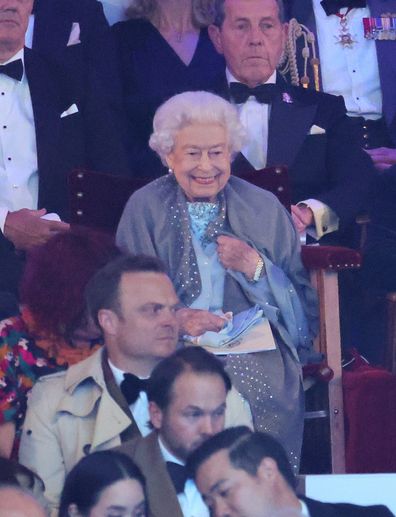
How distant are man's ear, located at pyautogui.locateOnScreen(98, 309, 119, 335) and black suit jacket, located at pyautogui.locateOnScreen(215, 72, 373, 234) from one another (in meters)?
1.07

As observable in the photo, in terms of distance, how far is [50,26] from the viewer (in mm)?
4113

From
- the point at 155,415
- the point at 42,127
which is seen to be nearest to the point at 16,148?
the point at 42,127

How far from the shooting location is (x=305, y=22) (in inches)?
174

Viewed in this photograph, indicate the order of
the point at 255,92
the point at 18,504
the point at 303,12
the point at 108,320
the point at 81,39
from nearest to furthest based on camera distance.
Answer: the point at 18,504 → the point at 108,320 → the point at 255,92 → the point at 81,39 → the point at 303,12

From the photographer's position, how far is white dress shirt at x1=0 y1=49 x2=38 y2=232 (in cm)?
386

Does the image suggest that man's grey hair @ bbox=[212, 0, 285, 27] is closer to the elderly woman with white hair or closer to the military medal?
the military medal

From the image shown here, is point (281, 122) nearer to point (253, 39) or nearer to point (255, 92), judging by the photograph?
point (255, 92)

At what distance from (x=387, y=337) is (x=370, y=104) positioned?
90cm

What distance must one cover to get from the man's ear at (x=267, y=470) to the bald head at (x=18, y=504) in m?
0.39

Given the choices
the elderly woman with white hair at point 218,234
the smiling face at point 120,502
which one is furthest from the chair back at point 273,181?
the smiling face at point 120,502

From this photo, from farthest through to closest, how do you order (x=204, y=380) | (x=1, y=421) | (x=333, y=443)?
(x=333, y=443) < (x=1, y=421) < (x=204, y=380)

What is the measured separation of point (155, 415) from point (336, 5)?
7.03 ft

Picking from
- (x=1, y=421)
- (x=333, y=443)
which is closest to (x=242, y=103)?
(x=333, y=443)

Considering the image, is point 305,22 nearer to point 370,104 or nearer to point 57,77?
point 370,104
